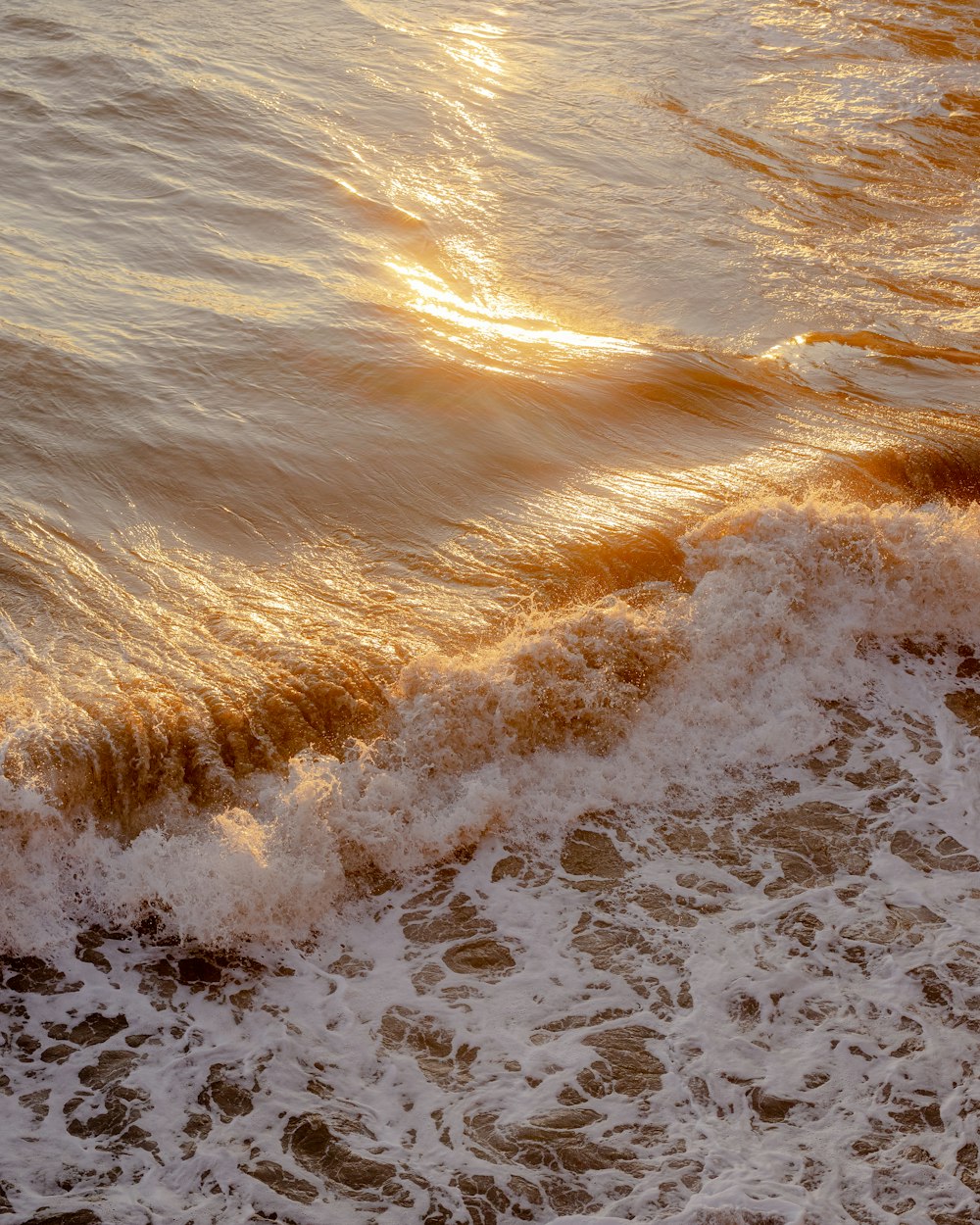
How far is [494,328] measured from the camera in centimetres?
1031

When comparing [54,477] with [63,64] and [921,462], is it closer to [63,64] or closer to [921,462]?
[921,462]

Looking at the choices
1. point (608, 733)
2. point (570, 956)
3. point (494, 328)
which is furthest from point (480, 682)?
point (494, 328)

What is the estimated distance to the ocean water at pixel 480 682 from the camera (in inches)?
197

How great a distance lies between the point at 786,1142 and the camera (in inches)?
193

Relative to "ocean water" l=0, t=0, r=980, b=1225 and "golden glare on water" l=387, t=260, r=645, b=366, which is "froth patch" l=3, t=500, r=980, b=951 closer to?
"ocean water" l=0, t=0, r=980, b=1225

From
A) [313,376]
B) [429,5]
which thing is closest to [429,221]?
[313,376]

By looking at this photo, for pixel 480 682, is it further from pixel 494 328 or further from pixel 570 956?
pixel 494 328

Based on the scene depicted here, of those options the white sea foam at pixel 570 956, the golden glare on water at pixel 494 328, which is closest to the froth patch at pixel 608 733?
the white sea foam at pixel 570 956

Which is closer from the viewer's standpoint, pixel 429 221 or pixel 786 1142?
pixel 786 1142

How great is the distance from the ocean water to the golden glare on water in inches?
2.1

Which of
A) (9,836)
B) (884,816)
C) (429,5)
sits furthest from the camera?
(429,5)

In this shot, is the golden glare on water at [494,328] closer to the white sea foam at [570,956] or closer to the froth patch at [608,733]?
the froth patch at [608,733]

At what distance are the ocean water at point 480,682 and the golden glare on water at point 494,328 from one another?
5 centimetres

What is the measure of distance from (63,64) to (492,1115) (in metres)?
13.7
